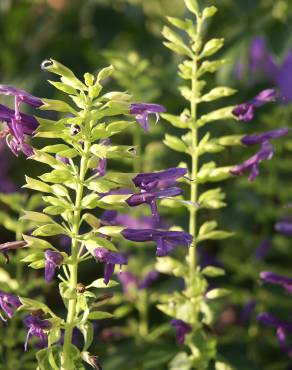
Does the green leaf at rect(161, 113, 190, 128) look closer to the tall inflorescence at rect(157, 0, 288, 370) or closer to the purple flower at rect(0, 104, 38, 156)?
the tall inflorescence at rect(157, 0, 288, 370)

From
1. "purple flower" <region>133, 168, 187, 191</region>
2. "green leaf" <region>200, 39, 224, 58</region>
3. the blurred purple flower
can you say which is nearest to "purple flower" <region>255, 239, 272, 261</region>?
the blurred purple flower

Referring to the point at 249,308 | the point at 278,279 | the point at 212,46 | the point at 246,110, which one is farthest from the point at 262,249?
the point at 212,46

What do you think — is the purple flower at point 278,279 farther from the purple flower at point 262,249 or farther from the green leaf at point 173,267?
the purple flower at point 262,249

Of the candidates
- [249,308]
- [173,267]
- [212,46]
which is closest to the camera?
[212,46]

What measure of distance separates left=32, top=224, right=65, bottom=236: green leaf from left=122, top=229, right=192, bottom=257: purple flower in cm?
14

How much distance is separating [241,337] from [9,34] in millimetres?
1861

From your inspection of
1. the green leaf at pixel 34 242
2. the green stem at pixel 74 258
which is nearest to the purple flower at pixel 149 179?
the green stem at pixel 74 258

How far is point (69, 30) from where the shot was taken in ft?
12.5

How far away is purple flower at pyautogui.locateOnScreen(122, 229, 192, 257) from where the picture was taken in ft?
5.55

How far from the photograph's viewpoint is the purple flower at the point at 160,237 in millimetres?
1690

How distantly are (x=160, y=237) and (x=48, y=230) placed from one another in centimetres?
25

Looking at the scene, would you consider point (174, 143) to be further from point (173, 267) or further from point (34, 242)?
point (34, 242)

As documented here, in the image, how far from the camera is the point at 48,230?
1.63 meters

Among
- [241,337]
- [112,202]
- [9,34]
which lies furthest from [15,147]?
[9,34]
